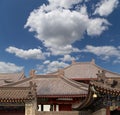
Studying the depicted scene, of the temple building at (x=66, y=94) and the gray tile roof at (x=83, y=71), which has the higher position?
the gray tile roof at (x=83, y=71)

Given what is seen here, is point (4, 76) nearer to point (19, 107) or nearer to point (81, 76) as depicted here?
point (81, 76)

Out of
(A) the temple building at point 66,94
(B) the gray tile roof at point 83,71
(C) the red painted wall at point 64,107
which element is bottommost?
(C) the red painted wall at point 64,107

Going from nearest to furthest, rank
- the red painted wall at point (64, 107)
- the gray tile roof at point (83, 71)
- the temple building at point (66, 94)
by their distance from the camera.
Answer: the temple building at point (66, 94), the red painted wall at point (64, 107), the gray tile roof at point (83, 71)

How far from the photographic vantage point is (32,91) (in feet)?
78.6

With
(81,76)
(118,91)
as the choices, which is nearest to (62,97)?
(81,76)

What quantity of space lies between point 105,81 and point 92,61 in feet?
93.8

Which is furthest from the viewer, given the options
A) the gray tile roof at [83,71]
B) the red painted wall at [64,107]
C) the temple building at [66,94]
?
the gray tile roof at [83,71]

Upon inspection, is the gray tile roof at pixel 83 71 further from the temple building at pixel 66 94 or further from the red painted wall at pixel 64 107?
the red painted wall at pixel 64 107

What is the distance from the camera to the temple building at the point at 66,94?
49.2 ft

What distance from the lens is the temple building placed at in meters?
15.0

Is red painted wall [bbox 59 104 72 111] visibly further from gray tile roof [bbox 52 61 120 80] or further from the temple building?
gray tile roof [bbox 52 61 120 80]

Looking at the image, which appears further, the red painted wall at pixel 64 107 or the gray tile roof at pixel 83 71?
the gray tile roof at pixel 83 71

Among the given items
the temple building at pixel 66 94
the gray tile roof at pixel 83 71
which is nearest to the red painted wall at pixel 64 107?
the temple building at pixel 66 94

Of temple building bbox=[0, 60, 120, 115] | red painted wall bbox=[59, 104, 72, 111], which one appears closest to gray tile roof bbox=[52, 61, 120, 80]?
temple building bbox=[0, 60, 120, 115]
